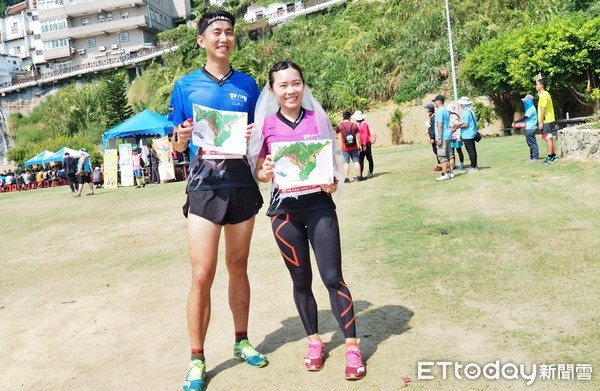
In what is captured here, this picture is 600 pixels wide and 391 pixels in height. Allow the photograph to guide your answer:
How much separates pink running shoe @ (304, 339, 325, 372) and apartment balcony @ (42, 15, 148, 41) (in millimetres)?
68042

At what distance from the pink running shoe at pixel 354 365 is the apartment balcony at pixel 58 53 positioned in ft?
238

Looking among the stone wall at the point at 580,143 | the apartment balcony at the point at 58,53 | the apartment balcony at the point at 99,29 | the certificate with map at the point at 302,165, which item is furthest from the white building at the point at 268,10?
the certificate with map at the point at 302,165

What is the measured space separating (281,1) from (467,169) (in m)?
52.0

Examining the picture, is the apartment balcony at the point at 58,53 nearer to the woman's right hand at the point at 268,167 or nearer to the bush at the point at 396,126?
the bush at the point at 396,126

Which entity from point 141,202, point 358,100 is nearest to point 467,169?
point 141,202

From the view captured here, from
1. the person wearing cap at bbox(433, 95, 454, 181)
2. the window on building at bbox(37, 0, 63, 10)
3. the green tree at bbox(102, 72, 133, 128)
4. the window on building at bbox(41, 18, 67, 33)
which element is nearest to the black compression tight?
the person wearing cap at bbox(433, 95, 454, 181)

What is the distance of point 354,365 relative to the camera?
3.32m

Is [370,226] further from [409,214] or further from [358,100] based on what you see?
[358,100]

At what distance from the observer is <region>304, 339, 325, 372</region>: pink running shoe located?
348 centimetres

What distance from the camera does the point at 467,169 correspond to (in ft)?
41.9

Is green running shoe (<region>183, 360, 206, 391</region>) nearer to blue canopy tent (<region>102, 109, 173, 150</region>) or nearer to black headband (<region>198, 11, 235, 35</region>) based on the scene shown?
black headband (<region>198, 11, 235, 35</region>)

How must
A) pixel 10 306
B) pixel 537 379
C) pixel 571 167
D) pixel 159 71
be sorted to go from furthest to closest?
pixel 159 71 → pixel 571 167 → pixel 10 306 → pixel 537 379

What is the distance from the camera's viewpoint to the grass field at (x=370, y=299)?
11.6 ft

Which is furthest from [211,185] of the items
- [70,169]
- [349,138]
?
[70,169]
